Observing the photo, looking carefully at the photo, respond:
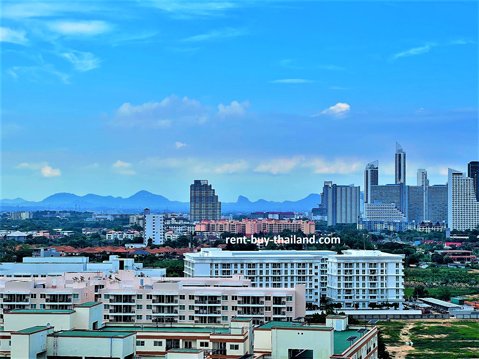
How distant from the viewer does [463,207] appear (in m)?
71.2

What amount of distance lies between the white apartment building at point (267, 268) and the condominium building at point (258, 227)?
30.9 meters

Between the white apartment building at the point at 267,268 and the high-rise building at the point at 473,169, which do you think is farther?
the high-rise building at the point at 473,169

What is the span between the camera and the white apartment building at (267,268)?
22719mm

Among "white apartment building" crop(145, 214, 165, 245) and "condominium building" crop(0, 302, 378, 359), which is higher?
"white apartment building" crop(145, 214, 165, 245)

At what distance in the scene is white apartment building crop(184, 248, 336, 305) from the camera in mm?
22719

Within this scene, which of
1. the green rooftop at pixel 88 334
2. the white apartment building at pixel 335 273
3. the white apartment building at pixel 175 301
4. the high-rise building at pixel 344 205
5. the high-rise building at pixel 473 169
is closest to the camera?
the green rooftop at pixel 88 334

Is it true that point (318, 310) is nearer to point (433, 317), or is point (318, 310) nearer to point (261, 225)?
point (433, 317)

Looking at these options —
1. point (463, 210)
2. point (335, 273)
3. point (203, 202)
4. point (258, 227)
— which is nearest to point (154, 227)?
point (258, 227)

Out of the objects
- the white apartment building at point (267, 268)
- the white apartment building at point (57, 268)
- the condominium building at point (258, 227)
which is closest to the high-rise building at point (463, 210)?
the condominium building at point (258, 227)

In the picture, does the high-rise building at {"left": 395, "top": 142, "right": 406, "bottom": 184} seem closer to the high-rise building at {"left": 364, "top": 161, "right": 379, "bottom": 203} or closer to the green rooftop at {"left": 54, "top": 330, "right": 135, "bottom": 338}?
the high-rise building at {"left": 364, "top": 161, "right": 379, "bottom": 203}

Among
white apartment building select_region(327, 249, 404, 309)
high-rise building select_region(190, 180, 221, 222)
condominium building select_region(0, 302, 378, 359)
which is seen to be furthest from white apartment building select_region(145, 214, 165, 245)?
condominium building select_region(0, 302, 378, 359)

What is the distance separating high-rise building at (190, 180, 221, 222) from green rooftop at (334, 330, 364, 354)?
2941 inches

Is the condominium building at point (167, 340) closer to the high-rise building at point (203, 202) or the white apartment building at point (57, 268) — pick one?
the white apartment building at point (57, 268)

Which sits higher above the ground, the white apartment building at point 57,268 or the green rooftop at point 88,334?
the green rooftop at point 88,334
